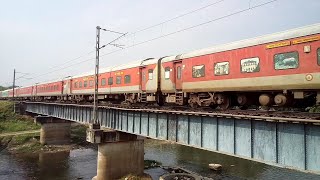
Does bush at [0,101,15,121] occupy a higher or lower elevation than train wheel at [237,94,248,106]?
lower

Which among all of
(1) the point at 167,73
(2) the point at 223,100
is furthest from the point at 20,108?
(2) the point at 223,100

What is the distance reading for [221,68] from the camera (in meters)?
17.9

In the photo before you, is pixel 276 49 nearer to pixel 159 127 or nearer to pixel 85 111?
pixel 159 127

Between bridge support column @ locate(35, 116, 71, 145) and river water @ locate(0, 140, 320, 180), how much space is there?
7147mm

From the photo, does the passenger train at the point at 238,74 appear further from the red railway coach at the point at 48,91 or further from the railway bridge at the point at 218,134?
the red railway coach at the point at 48,91

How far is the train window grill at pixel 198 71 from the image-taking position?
19.3 m

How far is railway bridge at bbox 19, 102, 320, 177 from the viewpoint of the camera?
12820 mm

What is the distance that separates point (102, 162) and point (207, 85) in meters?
15.4

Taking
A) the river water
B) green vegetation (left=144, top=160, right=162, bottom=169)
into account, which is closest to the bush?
the river water

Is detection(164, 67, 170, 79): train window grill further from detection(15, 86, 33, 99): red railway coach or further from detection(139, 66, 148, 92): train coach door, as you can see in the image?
detection(15, 86, 33, 99): red railway coach

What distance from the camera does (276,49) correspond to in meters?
15.0

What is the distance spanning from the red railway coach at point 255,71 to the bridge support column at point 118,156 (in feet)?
34.6

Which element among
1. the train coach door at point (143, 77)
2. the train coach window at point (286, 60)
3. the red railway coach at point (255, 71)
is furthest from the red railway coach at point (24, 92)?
the train coach window at point (286, 60)

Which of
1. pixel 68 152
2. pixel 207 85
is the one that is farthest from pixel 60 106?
pixel 207 85
